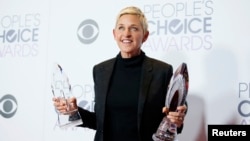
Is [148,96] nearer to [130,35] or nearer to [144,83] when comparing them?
[144,83]

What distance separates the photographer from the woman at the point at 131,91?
50.5 inches

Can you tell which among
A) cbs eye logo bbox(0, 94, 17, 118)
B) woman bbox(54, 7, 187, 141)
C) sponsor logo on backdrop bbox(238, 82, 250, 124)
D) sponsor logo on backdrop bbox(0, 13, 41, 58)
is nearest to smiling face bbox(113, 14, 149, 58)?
woman bbox(54, 7, 187, 141)

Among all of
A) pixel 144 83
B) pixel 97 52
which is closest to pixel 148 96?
pixel 144 83

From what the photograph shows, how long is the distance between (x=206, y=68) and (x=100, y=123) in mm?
568

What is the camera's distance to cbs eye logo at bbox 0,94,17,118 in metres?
2.09

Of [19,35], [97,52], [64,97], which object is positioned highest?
[19,35]

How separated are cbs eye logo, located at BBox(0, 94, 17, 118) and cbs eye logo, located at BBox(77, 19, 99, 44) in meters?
0.52

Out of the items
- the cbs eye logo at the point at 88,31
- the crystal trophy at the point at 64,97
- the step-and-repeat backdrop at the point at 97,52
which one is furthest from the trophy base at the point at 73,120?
the cbs eye logo at the point at 88,31

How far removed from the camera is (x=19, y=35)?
6.88 feet

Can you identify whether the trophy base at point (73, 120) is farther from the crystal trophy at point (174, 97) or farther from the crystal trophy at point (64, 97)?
the crystal trophy at point (174, 97)

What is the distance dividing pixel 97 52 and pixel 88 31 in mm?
120

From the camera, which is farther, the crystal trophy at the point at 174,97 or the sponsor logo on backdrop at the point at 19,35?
the sponsor logo on backdrop at the point at 19,35

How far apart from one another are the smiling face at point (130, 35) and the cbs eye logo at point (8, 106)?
0.99 meters

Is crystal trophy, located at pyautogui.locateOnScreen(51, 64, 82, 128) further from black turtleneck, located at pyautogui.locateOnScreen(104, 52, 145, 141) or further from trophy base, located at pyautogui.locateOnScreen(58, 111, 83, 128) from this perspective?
black turtleneck, located at pyautogui.locateOnScreen(104, 52, 145, 141)
